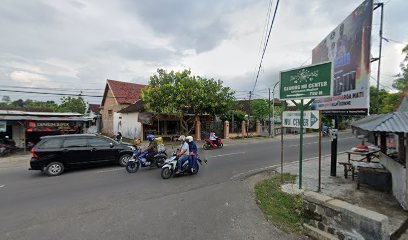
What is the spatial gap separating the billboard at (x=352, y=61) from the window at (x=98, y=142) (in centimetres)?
882

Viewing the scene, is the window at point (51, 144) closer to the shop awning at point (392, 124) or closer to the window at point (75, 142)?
the window at point (75, 142)

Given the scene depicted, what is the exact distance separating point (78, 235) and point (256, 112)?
75.5 ft

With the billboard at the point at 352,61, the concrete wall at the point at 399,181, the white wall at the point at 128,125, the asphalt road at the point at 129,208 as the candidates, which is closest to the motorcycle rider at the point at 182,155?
the asphalt road at the point at 129,208

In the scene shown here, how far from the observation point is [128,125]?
2064 centimetres

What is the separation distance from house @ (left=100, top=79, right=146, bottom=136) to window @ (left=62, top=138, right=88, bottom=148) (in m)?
15.1

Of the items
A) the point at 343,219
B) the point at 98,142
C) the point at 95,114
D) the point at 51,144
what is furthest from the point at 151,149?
the point at 95,114

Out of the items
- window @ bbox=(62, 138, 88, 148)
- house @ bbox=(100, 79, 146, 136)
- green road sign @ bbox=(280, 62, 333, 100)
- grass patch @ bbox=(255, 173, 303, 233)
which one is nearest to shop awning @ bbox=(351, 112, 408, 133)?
green road sign @ bbox=(280, 62, 333, 100)

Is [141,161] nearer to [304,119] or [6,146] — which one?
[304,119]

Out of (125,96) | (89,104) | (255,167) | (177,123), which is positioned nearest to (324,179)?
(255,167)

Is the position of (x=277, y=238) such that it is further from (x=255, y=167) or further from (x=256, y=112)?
(x=256, y=112)

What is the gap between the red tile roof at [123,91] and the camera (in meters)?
23.6

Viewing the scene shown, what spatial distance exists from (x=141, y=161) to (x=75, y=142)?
283 centimetres

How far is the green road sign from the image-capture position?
500 cm

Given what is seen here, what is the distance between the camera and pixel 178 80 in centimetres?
1667
